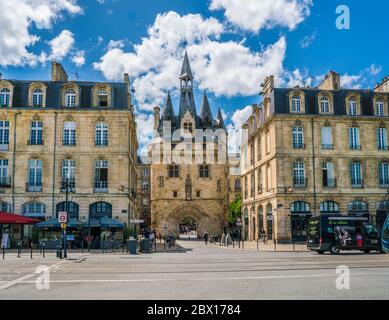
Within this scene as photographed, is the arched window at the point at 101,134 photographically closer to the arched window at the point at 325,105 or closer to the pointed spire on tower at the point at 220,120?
the arched window at the point at 325,105

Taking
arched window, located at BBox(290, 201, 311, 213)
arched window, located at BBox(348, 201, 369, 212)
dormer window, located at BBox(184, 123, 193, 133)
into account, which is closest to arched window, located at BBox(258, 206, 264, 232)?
arched window, located at BBox(290, 201, 311, 213)

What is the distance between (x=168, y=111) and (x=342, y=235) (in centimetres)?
4432

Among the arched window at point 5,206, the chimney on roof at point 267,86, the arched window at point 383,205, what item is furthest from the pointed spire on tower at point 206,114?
the arched window at point 5,206

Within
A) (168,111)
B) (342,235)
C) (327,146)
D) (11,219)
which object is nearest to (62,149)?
(11,219)

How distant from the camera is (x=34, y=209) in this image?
117 feet

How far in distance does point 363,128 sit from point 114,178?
2083 cm

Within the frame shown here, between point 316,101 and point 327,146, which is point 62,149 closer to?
point 316,101

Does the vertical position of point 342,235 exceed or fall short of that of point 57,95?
it falls short

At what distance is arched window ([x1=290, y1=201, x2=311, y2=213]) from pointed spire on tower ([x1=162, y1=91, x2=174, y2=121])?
32550 millimetres

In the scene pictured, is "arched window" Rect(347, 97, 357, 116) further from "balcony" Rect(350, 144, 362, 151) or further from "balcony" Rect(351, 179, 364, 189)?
"balcony" Rect(351, 179, 364, 189)

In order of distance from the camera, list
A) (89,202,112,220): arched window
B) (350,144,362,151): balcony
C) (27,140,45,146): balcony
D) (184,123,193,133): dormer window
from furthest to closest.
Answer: (184,123,193,133): dormer window, (350,144,362,151): balcony, (27,140,45,146): balcony, (89,202,112,220): arched window

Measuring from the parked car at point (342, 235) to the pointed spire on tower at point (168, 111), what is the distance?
4202 cm

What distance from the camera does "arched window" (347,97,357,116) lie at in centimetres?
3988

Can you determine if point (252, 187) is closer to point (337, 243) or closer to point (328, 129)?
point (328, 129)
